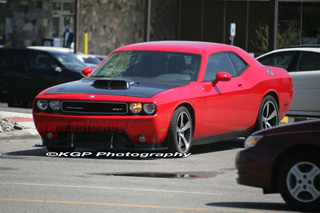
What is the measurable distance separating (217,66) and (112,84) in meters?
1.76

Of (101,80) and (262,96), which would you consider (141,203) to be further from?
(262,96)

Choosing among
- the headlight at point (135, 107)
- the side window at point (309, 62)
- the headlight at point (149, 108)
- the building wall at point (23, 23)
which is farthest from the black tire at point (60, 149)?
the building wall at point (23, 23)

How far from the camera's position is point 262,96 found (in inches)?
492

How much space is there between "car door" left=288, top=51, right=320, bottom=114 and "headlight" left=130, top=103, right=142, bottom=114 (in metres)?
6.36

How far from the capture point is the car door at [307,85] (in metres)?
16.0

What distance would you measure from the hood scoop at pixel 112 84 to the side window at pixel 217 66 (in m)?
1.25

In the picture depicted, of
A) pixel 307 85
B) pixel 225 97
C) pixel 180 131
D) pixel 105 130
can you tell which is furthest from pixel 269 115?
pixel 307 85

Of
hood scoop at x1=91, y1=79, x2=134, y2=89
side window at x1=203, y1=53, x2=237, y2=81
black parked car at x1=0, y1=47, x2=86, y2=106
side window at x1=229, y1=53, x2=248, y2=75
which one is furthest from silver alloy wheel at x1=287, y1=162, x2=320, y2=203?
black parked car at x1=0, y1=47, x2=86, y2=106

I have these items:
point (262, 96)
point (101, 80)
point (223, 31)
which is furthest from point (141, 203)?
point (223, 31)

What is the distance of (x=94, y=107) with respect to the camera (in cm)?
1057

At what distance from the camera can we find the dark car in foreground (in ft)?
23.4

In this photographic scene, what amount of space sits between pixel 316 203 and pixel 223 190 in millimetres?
1486

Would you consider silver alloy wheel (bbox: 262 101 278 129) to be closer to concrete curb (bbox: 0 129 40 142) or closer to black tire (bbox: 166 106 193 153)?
black tire (bbox: 166 106 193 153)

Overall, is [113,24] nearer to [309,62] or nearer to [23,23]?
[23,23]
